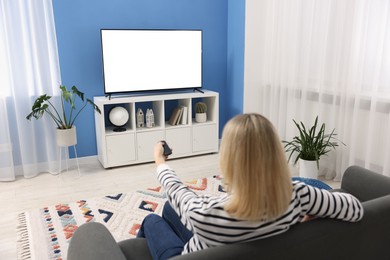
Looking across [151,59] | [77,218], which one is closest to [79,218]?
[77,218]

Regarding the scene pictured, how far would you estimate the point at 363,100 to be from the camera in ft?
9.93

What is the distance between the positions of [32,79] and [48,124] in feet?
1.50

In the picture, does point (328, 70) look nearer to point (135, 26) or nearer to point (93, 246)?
point (135, 26)

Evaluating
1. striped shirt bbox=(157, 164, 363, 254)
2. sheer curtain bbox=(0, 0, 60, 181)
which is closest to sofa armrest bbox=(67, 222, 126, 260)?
striped shirt bbox=(157, 164, 363, 254)

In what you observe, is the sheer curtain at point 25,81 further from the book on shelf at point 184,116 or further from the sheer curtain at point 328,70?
the sheer curtain at point 328,70

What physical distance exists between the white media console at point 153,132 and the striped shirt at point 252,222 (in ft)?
8.55

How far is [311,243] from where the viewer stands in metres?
1.09

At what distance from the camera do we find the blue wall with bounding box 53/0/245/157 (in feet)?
12.0

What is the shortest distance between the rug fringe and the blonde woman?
1.57 m

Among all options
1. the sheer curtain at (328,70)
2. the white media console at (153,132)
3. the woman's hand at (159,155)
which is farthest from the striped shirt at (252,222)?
the white media console at (153,132)

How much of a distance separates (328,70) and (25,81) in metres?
2.81

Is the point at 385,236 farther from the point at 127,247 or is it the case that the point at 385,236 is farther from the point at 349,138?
the point at 349,138

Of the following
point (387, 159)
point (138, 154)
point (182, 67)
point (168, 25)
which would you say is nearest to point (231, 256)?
point (387, 159)

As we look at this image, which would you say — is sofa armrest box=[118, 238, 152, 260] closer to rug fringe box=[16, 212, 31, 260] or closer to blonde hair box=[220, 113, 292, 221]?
blonde hair box=[220, 113, 292, 221]
